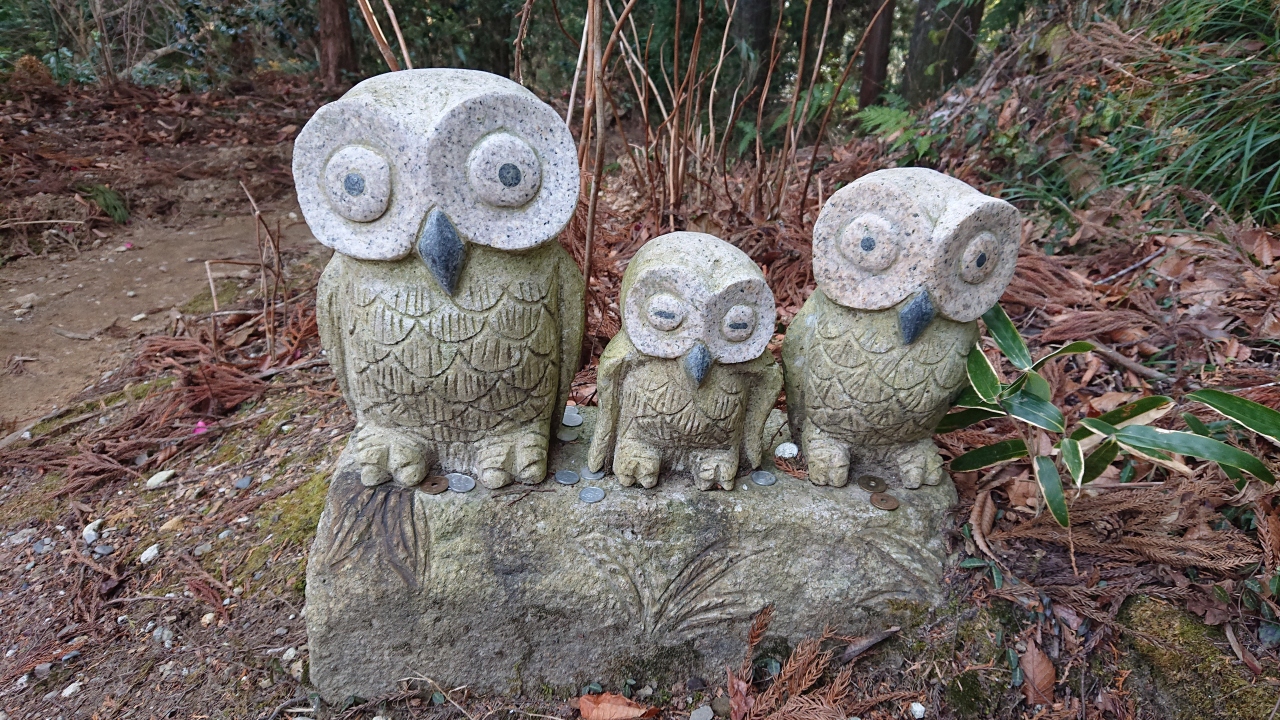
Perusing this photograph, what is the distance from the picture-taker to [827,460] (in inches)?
62.3

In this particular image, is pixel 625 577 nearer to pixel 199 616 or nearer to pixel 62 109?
pixel 199 616

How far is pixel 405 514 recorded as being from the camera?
4.99ft

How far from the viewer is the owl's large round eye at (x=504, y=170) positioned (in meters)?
1.19

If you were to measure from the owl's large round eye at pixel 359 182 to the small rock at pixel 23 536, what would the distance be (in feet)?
5.71

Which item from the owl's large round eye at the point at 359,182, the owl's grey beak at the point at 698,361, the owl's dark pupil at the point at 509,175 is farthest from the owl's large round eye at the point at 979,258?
the owl's large round eye at the point at 359,182

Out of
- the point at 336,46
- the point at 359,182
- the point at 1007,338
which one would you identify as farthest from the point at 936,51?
the point at 336,46

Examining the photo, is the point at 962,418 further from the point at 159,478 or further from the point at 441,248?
the point at 159,478

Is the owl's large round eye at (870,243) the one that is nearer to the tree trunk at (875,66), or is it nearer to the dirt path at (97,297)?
the dirt path at (97,297)

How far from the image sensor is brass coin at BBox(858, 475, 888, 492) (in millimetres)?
1622

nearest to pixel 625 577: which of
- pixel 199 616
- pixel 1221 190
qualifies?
pixel 199 616

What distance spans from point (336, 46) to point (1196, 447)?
636 cm

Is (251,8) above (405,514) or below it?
above

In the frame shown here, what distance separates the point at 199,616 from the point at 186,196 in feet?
11.9

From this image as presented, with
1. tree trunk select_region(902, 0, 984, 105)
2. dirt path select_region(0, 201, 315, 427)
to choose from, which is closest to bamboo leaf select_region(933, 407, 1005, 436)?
dirt path select_region(0, 201, 315, 427)
